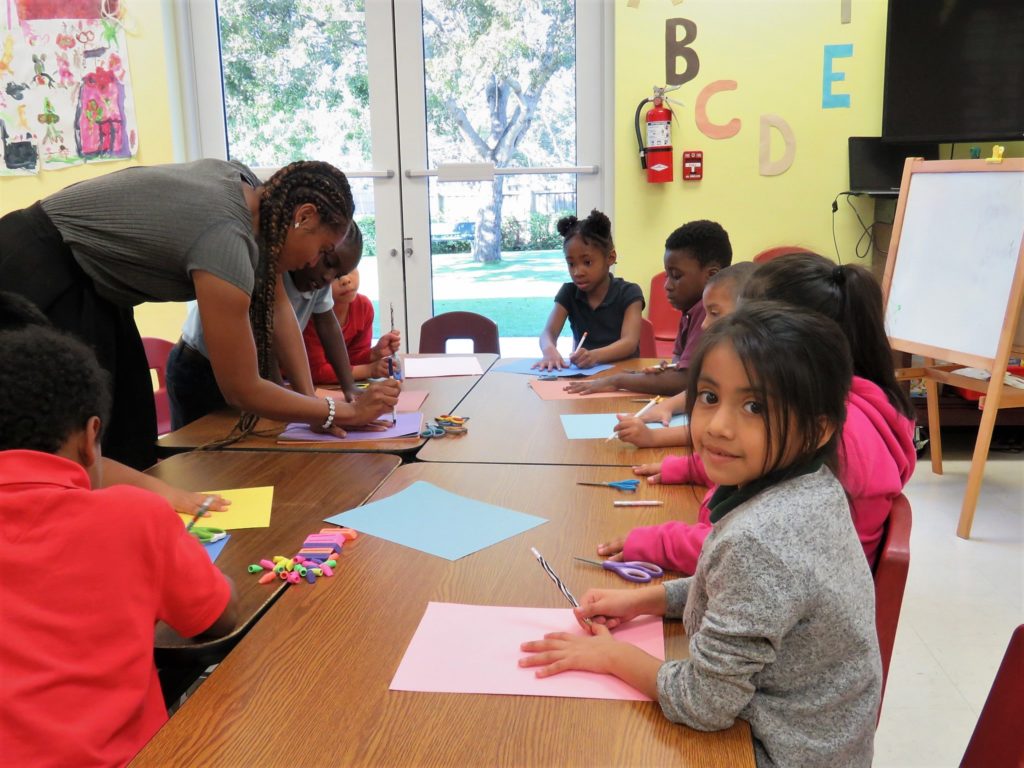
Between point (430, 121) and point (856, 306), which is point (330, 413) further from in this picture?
point (430, 121)

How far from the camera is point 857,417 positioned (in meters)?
1.21

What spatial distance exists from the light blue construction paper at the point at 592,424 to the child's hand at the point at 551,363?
0.66 metres

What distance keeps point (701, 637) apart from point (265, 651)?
19.6 inches

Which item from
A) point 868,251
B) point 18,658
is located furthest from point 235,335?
point 868,251

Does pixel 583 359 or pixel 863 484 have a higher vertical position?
pixel 863 484

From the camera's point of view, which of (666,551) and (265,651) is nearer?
(265,651)

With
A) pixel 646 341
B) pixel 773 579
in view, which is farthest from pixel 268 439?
pixel 646 341

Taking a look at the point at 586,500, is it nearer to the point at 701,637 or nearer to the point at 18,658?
the point at 701,637

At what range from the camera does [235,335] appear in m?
1.67

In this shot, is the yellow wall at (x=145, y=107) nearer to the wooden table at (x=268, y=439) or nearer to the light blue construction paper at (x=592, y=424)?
the wooden table at (x=268, y=439)

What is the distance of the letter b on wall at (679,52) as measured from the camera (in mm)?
4121

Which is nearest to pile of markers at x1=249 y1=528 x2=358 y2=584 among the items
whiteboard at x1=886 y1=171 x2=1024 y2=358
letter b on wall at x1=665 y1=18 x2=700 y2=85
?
whiteboard at x1=886 y1=171 x2=1024 y2=358

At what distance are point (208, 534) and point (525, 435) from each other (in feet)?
2.70

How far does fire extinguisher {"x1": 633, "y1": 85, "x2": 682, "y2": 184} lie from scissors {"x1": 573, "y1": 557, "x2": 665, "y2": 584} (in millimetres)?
3294
